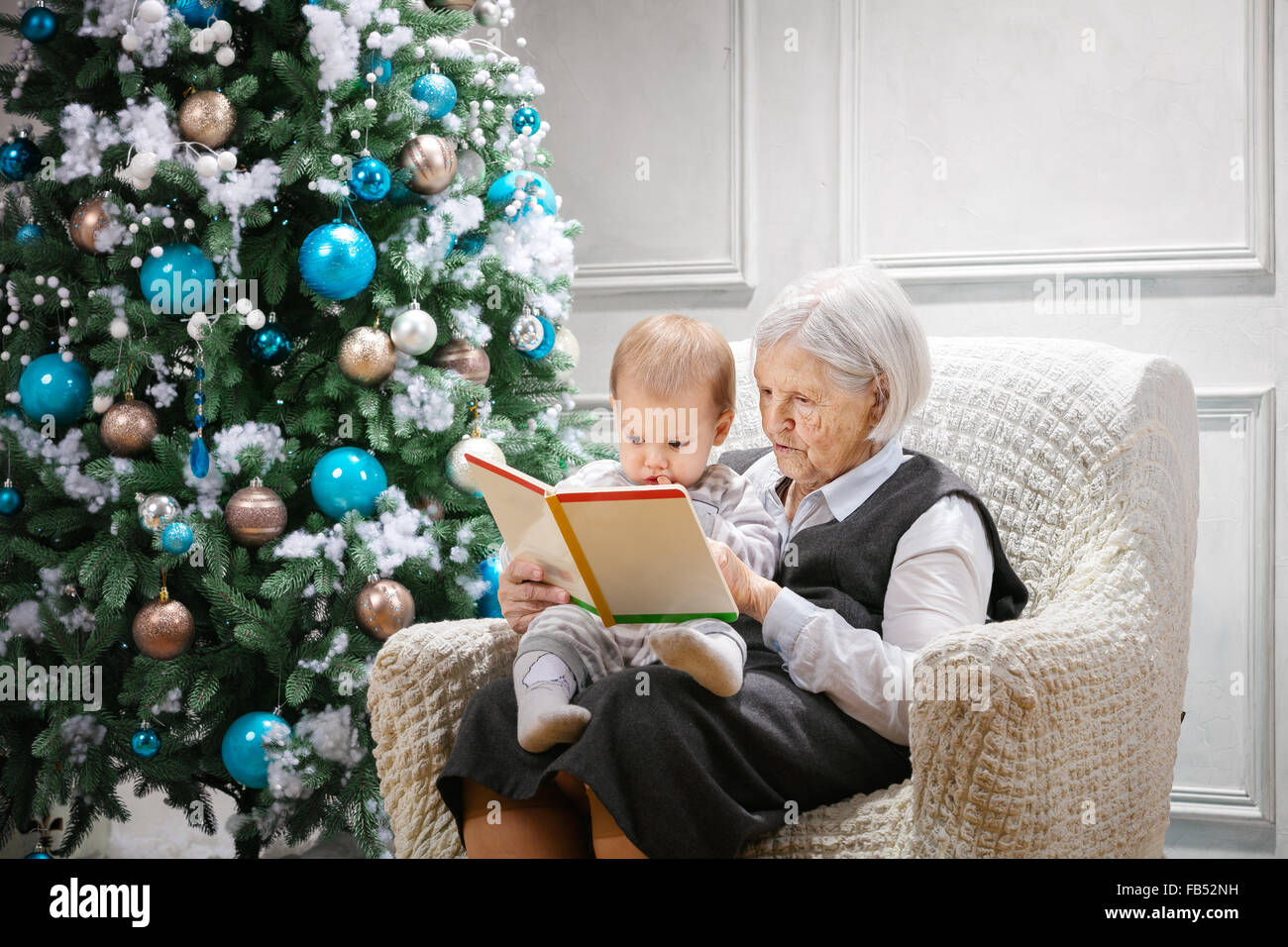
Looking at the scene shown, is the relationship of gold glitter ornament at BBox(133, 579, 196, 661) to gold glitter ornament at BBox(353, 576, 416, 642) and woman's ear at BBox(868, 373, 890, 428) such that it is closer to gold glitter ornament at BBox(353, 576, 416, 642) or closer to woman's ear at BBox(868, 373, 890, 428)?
gold glitter ornament at BBox(353, 576, 416, 642)

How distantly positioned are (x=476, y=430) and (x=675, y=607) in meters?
0.88

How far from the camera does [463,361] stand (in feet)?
7.07

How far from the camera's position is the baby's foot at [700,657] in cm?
127

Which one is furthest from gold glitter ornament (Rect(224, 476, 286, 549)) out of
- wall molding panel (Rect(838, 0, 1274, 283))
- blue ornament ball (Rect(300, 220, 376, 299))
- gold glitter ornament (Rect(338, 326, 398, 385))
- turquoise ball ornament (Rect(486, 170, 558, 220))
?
wall molding panel (Rect(838, 0, 1274, 283))

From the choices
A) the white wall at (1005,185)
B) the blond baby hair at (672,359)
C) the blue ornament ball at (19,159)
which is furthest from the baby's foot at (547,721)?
the white wall at (1005,185)

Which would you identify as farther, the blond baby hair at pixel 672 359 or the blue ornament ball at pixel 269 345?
the blue ornament ball at pixel 269 345

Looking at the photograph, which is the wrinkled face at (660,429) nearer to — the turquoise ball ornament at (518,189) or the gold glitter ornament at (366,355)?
the gold glitter ornament at (366,355)

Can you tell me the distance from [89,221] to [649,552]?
1.35 m

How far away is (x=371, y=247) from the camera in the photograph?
201cm

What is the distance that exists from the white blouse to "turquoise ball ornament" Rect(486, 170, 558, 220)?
1005 millimetres

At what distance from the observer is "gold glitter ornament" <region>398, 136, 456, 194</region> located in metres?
2.04

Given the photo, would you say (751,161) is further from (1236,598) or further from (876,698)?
(876,698)

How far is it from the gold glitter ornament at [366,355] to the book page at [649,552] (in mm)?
820
